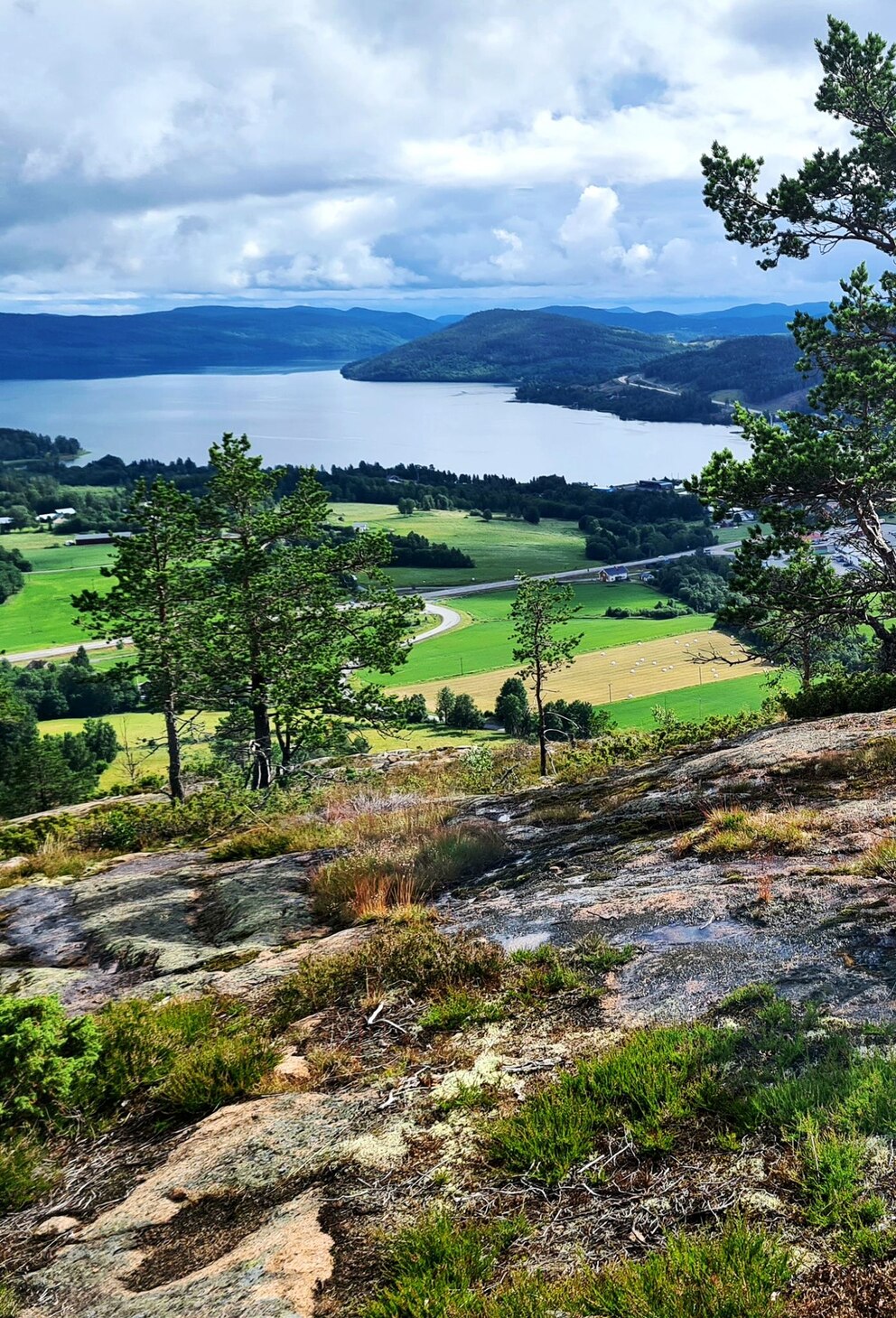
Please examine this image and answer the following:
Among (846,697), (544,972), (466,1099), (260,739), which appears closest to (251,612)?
(260,739)

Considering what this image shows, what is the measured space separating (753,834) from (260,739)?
20.4m

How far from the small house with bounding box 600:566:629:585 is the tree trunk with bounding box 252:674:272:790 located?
14414 cm

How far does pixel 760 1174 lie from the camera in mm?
4312

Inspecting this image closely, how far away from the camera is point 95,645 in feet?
452

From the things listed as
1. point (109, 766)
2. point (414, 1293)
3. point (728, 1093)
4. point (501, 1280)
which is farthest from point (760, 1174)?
point (109, 766)

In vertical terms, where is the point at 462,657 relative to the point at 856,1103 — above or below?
below

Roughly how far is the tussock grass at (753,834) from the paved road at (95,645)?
107m

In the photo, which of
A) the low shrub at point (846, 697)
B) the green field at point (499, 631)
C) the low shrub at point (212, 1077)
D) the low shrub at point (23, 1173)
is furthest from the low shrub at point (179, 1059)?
the green field at point (499, 631)

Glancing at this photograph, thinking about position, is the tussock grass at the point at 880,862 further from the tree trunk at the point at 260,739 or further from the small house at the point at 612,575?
the small house at the point at 612,575

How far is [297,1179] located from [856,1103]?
3.36 meters

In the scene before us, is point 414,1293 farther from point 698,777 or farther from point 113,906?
point 698,777

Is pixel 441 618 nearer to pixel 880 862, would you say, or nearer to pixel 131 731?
pixel 131 731

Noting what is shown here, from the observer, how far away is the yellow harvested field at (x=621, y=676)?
96.3 m

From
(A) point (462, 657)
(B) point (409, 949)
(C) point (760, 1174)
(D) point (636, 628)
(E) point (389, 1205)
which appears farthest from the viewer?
(D) point (636, 628)
